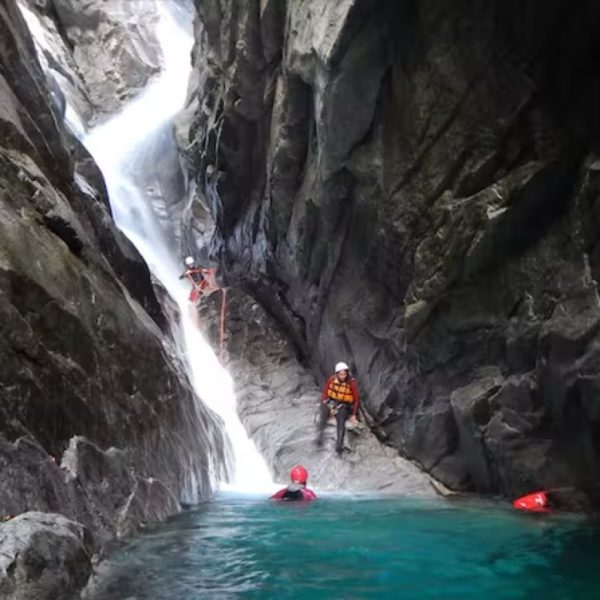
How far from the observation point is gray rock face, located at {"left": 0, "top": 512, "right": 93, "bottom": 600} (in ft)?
15.1

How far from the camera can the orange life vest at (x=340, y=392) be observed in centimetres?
1384

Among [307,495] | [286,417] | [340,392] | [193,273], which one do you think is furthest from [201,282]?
[307,495]

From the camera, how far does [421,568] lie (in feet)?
21.2

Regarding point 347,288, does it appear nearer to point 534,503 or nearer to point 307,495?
point 307,495

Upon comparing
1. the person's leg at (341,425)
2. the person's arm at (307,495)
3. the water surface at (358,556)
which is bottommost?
the water surface at (358,556)

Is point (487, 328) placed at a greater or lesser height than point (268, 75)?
lesser

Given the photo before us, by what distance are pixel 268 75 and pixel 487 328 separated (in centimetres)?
886

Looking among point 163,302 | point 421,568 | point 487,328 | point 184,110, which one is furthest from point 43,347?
point 184,110

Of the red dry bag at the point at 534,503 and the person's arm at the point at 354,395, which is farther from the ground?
the person's arm at the point at 354,395

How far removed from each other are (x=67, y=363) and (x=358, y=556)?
12.8ft

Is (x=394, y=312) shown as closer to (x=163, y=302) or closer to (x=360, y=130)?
(x=360, y=130)

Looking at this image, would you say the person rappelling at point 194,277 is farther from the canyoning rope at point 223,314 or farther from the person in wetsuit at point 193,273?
the canyoning rope at point 223,314

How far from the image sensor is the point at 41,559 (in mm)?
4836

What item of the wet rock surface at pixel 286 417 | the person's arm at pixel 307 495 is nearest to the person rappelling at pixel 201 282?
the wet rock surface at pixel 286 417
